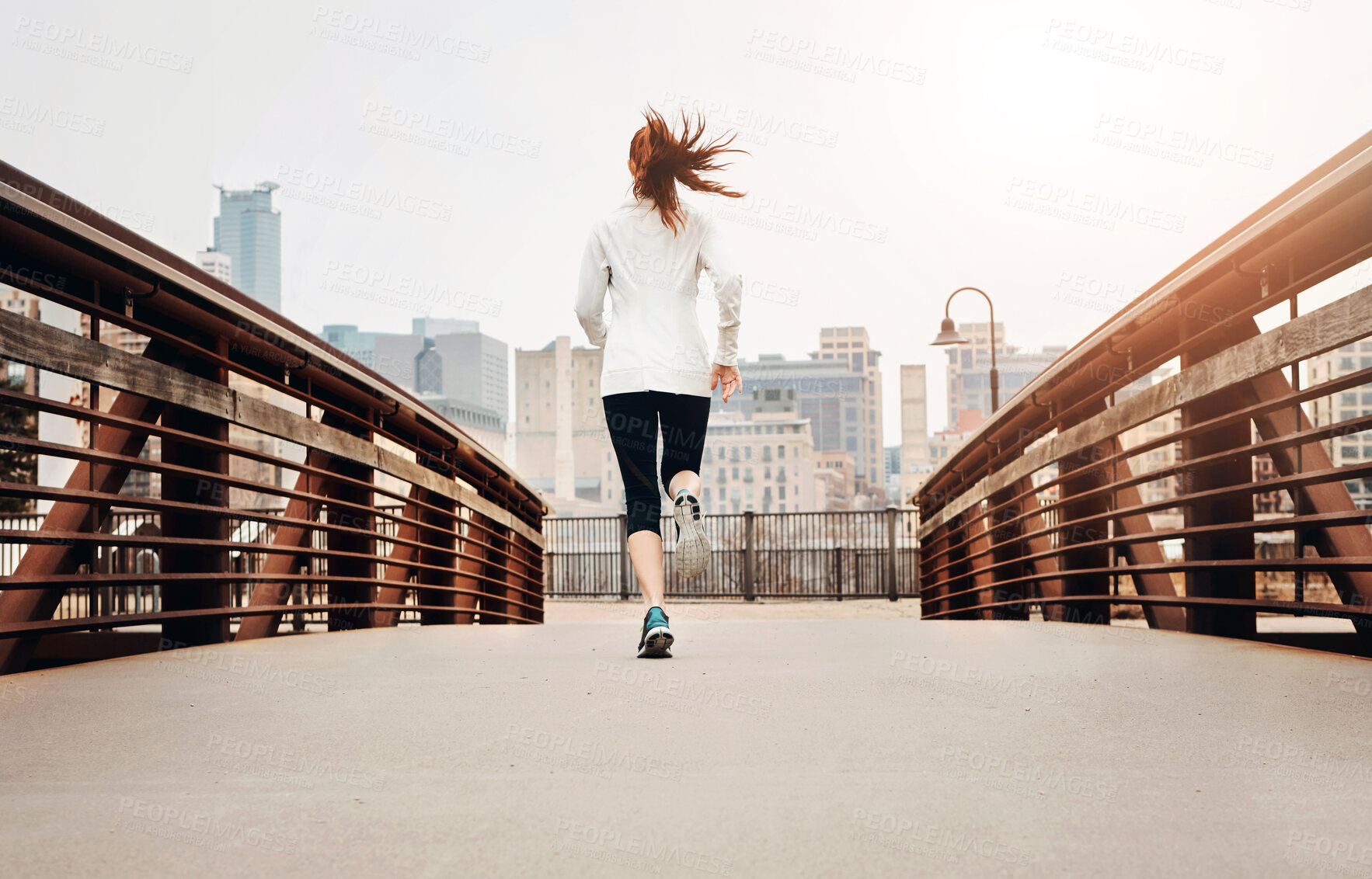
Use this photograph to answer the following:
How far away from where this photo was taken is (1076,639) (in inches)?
181

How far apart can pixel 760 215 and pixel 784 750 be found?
906cm

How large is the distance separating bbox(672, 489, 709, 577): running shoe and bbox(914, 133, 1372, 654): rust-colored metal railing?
1865 millimetres

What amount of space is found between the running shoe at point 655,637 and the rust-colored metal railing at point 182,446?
1.55 meters

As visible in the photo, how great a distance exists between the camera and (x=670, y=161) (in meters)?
4.37

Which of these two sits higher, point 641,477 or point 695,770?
point 641,477

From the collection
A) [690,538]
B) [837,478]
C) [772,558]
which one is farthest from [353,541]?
[837,478]

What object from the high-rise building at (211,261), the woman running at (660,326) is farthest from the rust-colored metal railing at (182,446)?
the high-rise building at (211,261)

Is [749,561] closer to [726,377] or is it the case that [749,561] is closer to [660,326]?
[726,377]

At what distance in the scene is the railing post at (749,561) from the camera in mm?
19391

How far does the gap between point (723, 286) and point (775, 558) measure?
15.9 meters

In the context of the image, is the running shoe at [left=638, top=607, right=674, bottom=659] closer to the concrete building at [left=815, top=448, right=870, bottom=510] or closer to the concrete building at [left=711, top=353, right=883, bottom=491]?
the concrete building at [left=711, top=353, right=883, bottom=491]

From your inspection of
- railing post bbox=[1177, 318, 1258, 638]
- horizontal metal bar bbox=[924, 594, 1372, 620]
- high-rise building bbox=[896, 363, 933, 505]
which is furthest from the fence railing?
high-rise building bbox=[896, 363, 933, 505]

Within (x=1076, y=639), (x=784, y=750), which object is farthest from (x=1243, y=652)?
(x=784, y=750)

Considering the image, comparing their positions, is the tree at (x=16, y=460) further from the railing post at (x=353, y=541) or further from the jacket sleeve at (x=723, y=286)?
the jacket sleeve at (x=723, y=286)
